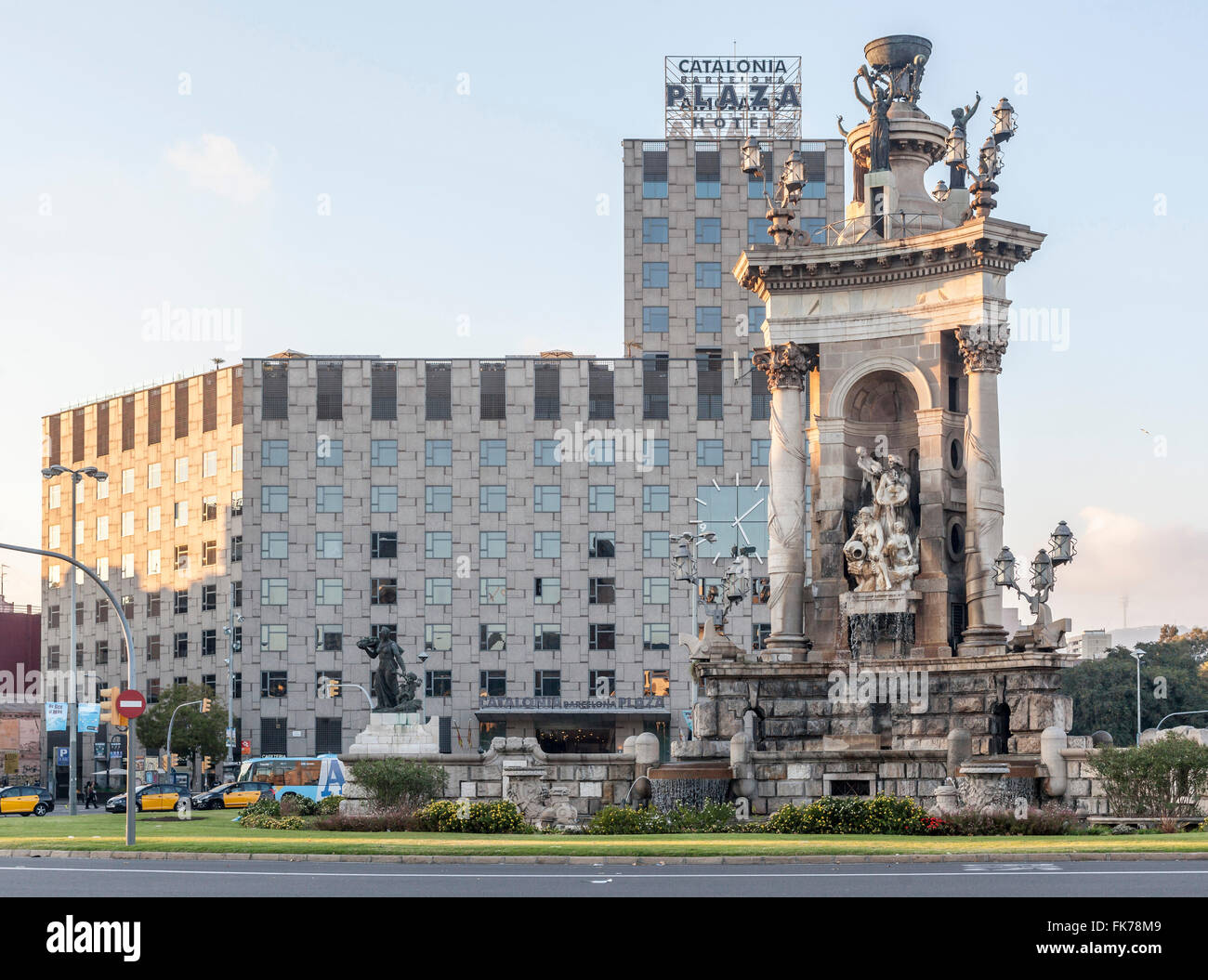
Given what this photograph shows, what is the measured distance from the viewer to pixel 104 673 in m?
117

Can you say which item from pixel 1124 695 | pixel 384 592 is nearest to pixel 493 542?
pixel 384 592

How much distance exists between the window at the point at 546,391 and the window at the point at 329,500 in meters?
13.0

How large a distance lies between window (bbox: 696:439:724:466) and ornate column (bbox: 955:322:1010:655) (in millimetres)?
63073

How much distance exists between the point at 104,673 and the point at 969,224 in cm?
9120

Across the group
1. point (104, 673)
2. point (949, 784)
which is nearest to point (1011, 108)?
point (949, 784)

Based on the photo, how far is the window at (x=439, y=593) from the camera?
102 metres

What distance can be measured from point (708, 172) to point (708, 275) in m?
6.65

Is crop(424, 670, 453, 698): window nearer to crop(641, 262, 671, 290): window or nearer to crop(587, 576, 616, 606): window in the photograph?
crop(587, 576, 616, 606): window

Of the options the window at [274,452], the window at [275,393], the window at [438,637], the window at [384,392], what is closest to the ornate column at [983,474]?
the window at [438,637]

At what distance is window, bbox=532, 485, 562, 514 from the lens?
336ft

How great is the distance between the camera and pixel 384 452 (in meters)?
103

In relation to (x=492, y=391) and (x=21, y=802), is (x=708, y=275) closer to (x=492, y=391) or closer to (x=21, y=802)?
(x=492, y=391)

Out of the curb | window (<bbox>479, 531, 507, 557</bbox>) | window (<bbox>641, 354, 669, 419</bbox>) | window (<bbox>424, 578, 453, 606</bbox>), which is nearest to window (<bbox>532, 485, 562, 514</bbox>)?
window (<bbox>479, 531, 507, 557</bbox>)
